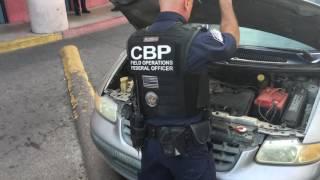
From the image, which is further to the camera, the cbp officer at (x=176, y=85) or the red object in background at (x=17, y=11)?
the red object in background at (x=17, y=11)

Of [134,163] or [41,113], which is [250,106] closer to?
[134,163]

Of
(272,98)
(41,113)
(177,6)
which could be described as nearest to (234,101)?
(272,98)

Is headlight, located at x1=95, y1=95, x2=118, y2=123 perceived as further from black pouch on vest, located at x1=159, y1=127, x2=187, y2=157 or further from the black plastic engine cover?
black pouch on vest, located at x1=159, y1=127, x2=187, y2=157

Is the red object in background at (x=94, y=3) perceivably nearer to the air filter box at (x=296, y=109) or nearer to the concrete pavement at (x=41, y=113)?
the concrete pavement at (x=41, y=113)

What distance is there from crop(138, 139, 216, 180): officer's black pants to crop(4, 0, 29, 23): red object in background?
7.90 m

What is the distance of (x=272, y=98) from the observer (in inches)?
126

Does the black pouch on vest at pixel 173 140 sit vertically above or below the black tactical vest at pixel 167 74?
below

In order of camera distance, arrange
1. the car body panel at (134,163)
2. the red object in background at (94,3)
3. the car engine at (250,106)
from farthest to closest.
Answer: the red object in background at (94,3) → the car engine at (250,106) → the car body panel at (134,163)

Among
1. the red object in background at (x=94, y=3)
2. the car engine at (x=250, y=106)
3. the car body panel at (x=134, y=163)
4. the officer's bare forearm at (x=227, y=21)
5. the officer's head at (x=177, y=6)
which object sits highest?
the officer's head at (x=177, y=6)

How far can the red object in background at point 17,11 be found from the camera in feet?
31.7

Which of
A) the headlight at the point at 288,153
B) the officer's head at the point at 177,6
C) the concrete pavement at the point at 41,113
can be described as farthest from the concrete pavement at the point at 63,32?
the headlight at the point at 288,153

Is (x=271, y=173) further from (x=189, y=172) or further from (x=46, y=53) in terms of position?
(x=46, y=53)

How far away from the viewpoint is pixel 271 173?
2725 millimetres

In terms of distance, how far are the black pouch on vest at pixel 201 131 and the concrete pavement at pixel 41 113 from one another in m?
1.46
